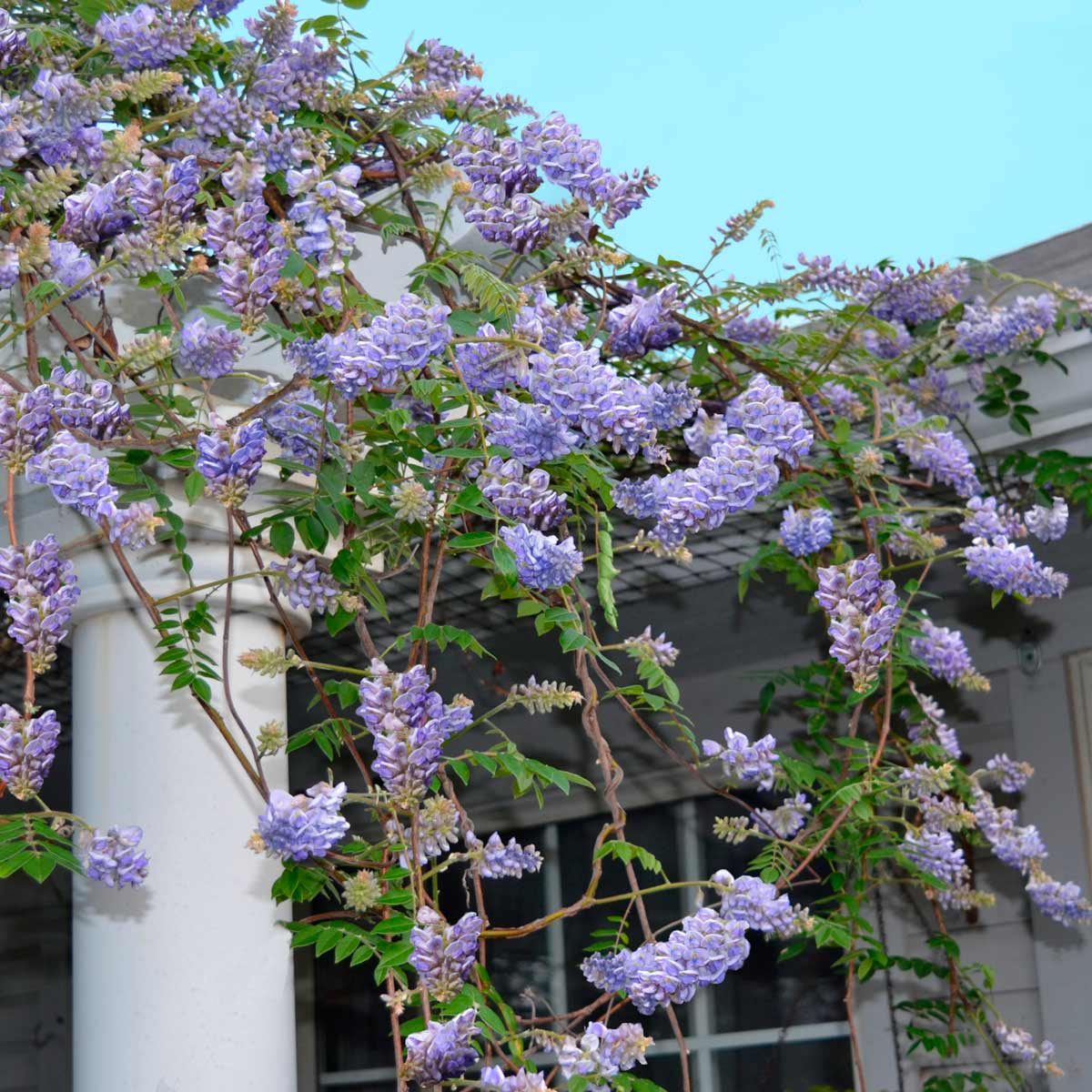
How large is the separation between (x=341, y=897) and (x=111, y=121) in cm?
116

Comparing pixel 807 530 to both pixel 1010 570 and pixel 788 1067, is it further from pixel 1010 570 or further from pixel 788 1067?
pixel 788 1067

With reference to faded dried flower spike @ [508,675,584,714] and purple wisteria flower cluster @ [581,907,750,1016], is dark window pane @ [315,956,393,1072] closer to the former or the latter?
faded dried flower spike @ [508,675,584,714]

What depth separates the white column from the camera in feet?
7.08

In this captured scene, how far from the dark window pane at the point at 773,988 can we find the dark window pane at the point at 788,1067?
0.06 m

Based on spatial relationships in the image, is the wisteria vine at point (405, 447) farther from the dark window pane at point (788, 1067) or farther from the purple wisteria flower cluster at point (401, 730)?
the dark window pane at point (788, 1067)

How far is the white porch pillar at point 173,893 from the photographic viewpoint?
2160mm

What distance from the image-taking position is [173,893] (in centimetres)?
219

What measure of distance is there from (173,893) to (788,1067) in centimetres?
217

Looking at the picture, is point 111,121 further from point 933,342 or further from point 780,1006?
point 780,1006

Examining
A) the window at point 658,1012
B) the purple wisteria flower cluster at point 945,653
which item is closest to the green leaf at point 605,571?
the purple wisteria flower cluster at point 945,653

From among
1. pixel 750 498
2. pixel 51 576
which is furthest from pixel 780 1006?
pixel 51 576

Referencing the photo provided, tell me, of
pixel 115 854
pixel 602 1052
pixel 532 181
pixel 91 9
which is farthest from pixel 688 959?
pixel 91 9

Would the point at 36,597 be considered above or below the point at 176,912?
A: above

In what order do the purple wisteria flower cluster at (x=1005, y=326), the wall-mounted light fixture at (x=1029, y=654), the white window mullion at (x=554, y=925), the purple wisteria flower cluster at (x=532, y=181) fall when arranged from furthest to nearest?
the white window mullion at (x=554, y=925) < the wall-mounted light fixture at (x=1029, y=654) < the purple wisteria flower cluster at (x=1005, y=326) < the purple wisteria flower cluster at (x=532, y=181)
